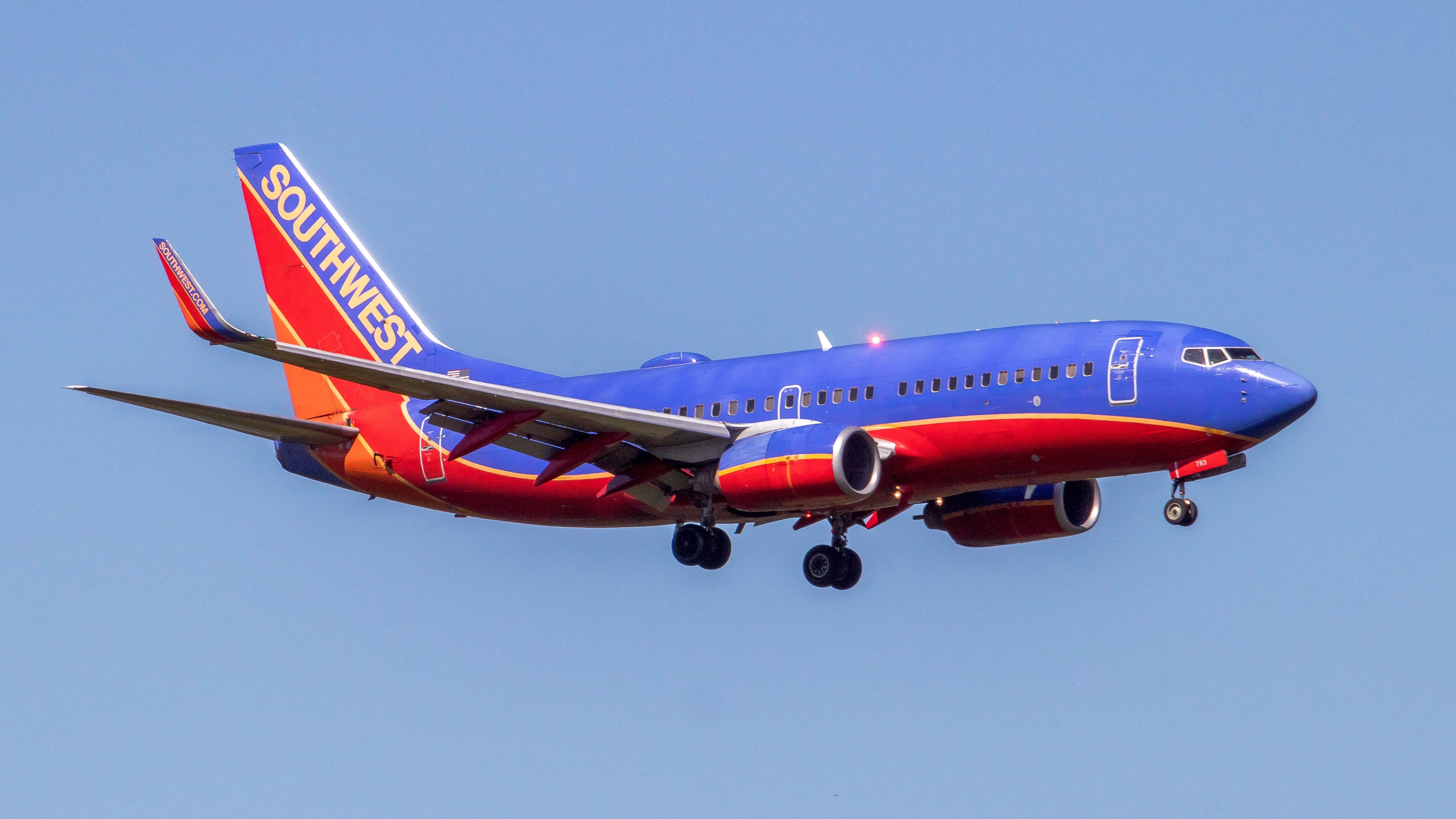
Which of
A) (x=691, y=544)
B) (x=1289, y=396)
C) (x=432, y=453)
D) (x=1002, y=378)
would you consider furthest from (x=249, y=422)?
(x=1289, y=396)

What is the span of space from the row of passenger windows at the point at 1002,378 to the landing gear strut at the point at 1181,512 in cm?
305

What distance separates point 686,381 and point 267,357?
11.4 m

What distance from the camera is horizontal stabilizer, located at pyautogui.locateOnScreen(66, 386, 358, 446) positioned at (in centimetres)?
3947

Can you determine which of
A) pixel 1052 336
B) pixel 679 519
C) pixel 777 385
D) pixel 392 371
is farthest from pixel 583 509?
pixel 1052 336

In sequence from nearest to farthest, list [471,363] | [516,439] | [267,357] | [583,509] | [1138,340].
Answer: [267,357]
[1138,340]
[516,439]
[583,509]
[471,363]

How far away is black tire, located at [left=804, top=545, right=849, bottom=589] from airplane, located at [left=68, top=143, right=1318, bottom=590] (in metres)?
0.06

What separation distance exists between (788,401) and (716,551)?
3912 millimetres

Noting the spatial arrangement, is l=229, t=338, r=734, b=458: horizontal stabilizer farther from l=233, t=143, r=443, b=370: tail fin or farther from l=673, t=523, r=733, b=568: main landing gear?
l=233, t=143, r=443, b=370: tail fin

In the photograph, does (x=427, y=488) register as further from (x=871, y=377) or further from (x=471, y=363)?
(x=871, y=377)

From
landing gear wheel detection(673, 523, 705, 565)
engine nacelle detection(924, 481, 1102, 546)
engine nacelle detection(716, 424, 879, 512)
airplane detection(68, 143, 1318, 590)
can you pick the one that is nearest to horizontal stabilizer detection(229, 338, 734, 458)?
airplane detection(68, 143, 1318, 590)

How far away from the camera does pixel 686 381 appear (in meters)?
44.8

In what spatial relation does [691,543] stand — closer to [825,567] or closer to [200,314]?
[825,567]

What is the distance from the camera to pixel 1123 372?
3872 cm

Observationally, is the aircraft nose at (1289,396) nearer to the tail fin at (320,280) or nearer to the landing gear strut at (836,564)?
the landing gear strut at (836,564)
